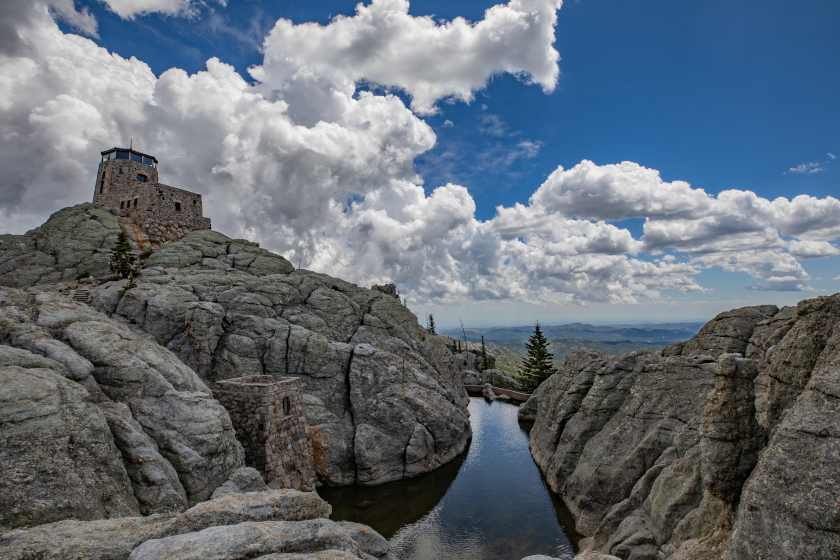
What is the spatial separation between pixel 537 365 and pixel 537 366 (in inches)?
13.2

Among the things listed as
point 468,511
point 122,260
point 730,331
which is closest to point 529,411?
point 468,511

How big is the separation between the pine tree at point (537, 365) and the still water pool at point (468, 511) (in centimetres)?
4133

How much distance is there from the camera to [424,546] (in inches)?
1041

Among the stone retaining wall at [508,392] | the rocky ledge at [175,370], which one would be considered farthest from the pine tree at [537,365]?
the rocky ledge at [175,370]

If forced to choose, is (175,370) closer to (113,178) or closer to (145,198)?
(145,198)

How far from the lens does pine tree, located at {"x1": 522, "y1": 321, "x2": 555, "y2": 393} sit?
267ft

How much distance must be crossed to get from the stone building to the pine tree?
6020 centimetres

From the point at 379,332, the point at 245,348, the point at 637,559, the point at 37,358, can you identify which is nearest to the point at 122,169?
the point at 245,348

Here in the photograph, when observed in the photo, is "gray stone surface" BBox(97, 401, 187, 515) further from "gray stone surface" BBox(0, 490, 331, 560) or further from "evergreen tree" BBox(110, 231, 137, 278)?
"evergreen tree" BBox(110, 231, 137, 278)

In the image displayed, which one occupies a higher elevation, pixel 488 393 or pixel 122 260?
pixel 122 260

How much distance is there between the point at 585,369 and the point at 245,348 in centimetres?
3397

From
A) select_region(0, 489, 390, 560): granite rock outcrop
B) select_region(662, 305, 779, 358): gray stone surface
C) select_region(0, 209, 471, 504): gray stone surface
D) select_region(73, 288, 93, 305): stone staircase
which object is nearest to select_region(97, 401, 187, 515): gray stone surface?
select_region(0, 209, 471, 504): gray stone surface

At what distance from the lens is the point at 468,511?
31.0 metres

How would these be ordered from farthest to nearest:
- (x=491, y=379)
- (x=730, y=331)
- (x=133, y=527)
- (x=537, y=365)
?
(x=491, y=379) < (x=537, y=365) < (x=730, y=331) < (x=133, y=527)
